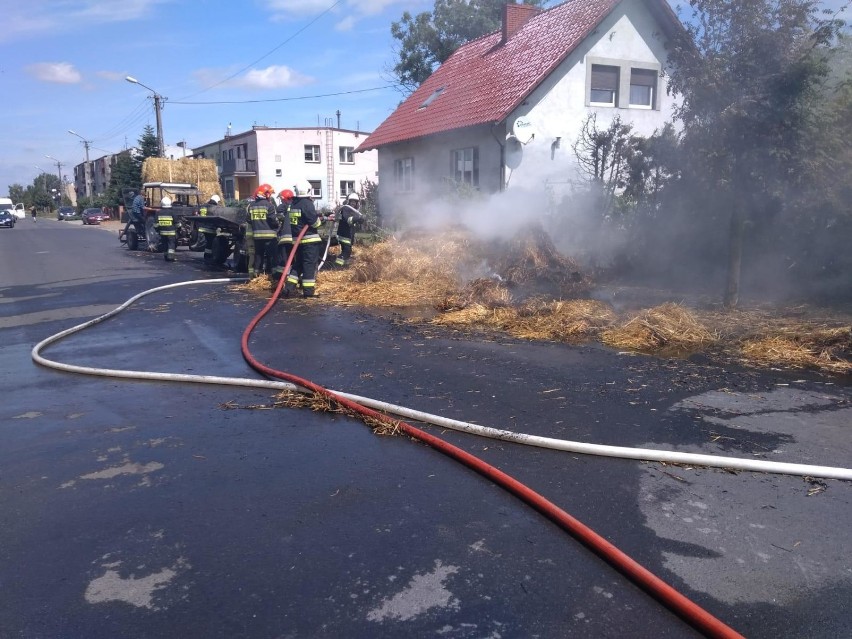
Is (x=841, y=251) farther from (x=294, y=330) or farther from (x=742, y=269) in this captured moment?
(x=294, y=330)

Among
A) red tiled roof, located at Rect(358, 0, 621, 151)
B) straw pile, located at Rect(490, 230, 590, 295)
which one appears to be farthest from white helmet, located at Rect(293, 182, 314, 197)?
red tiled roof, located at Rect(358, 0, 621, 151)

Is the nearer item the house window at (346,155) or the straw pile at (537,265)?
the straw pile at (537,265)

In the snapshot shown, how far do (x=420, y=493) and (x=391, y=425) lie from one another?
1124 millimetres

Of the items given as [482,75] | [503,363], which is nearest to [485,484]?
[503,363]

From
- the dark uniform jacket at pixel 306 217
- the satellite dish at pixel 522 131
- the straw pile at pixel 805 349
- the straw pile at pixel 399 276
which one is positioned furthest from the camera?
the satellite dish at pixel 522 131

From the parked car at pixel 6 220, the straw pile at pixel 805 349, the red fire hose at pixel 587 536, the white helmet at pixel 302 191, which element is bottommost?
the red fire hose at pixel 587 536

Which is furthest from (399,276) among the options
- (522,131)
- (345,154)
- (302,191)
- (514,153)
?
(345,154)

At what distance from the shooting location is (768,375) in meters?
6.82

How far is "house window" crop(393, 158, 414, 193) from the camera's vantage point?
907 inches

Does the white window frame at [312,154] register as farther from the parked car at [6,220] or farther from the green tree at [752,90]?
the green tree at [752,90]

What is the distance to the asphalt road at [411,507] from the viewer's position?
119 inches

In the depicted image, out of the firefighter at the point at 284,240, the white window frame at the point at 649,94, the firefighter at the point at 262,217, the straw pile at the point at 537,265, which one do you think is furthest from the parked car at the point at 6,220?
the straw pile at the point at 537,265

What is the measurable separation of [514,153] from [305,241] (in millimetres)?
8205

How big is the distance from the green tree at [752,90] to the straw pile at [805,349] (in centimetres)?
249
